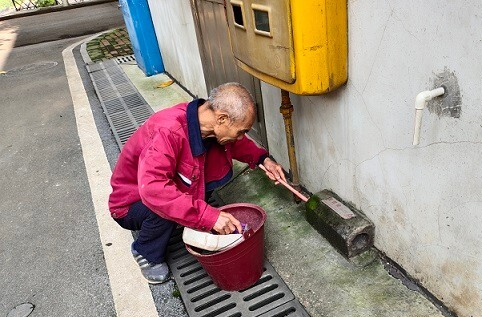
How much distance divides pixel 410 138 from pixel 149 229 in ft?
4.61

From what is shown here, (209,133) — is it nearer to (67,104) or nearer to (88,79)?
(67,104)

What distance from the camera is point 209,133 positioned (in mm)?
2066

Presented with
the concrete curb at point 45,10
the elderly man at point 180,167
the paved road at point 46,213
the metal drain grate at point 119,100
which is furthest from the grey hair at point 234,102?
the concrete curb at point 45,10

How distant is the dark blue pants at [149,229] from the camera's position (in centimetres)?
225

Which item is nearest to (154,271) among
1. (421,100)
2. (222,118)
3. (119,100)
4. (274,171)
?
(274,171)

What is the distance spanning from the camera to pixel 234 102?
192 cm

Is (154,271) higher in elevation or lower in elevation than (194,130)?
lower

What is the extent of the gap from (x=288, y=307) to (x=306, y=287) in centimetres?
16

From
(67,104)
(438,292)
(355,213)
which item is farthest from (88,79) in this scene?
(438,292)

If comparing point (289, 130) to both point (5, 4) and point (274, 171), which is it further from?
point (5, 4)

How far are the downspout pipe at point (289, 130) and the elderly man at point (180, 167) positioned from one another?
21 cm

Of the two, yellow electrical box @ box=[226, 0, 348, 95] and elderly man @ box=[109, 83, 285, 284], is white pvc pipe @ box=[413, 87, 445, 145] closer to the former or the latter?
yellow electrical box @ box=[226, 0, 348, 95]

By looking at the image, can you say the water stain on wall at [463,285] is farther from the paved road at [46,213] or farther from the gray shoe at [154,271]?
the paved road at [46,213]

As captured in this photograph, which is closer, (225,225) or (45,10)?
(225,225)
